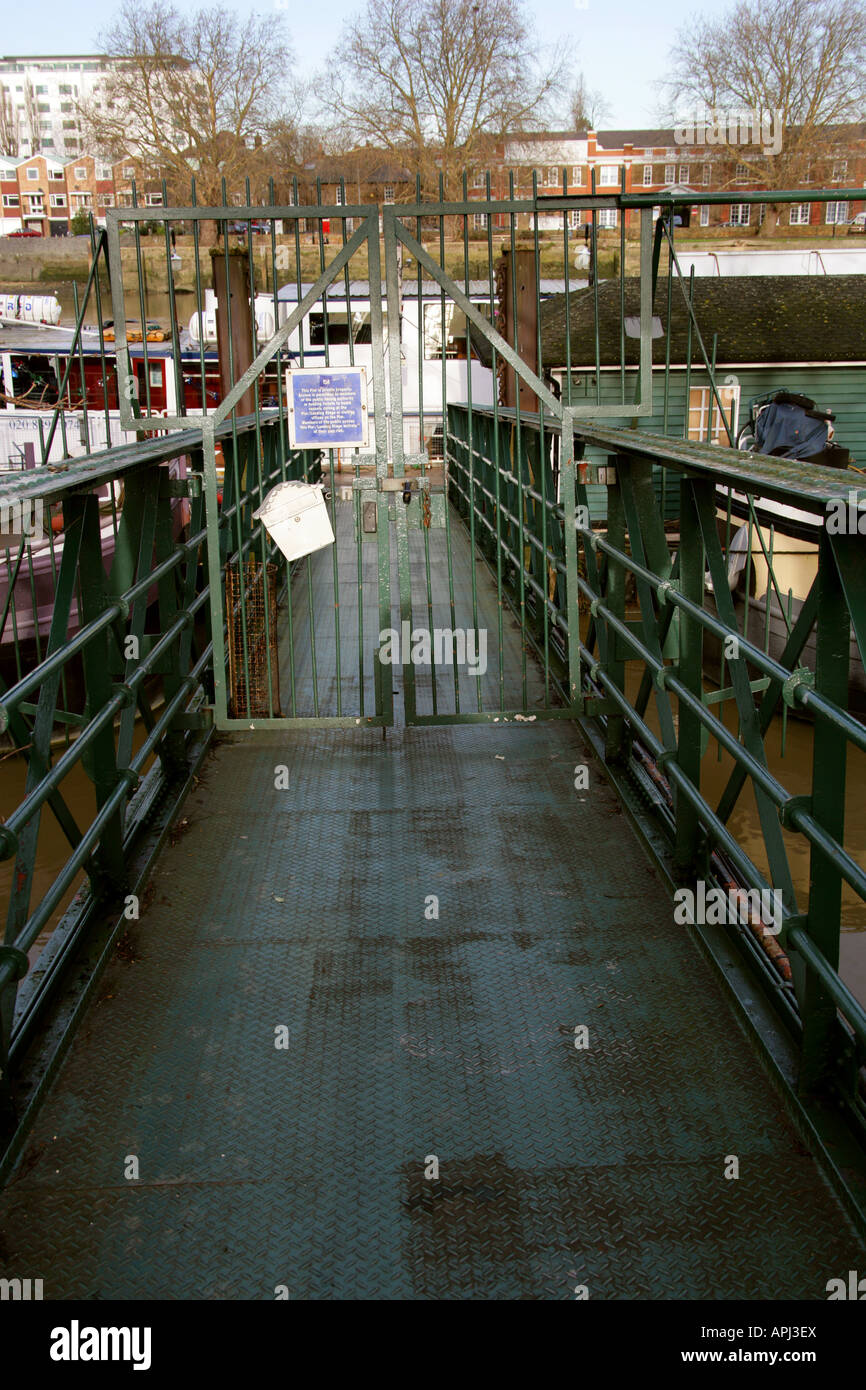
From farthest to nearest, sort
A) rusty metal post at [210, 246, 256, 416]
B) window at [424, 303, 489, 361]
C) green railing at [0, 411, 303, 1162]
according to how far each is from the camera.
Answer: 1. window at [424, 303, 489, 361]
2. rusty metal post at [210, 246, 256, 416]
3. green railing at [0, 411, 303, 1162]

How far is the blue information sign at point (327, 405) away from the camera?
521 centimetres

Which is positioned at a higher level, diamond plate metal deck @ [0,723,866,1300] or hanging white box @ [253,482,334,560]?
hanging white box @ [253,482,334,560]

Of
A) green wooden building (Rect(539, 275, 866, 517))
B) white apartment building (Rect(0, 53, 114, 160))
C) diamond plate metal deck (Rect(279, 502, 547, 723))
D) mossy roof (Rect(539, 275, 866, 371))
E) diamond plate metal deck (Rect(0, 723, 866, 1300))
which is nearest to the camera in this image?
diamond plate metal deck (Rect(0, 723, 866, 1300))

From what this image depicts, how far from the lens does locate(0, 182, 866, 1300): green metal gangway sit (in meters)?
2.43

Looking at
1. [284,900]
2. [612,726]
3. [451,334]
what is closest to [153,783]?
[284,900]

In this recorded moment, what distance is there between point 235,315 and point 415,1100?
1540cm

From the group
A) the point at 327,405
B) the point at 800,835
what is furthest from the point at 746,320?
the point at 327,405

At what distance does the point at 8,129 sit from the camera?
106438mm

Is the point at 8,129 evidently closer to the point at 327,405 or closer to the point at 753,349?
the point at 753,349

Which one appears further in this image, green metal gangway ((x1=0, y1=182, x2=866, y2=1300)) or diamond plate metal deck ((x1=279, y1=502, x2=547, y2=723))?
diamond plate metal deck ((x1=279, y1=502, x2=547, y2=723))

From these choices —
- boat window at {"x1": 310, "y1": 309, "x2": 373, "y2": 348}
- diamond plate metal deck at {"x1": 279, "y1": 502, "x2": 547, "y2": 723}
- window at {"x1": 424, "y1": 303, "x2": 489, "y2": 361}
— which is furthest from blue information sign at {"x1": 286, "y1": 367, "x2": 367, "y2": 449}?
boat window at {"x1": 310, "y1": 309, "x2": 373, "y2": 348}

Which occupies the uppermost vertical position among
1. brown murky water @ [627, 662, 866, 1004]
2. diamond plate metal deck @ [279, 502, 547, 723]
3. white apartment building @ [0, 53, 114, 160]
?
white apartment building @ [0, 53, 114, 160]

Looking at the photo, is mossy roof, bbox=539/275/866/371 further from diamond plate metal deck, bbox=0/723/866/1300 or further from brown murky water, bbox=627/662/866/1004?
diamond plate metal deck, bbox=0/723/866/1300

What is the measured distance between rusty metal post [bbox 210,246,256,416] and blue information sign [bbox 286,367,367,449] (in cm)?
337
